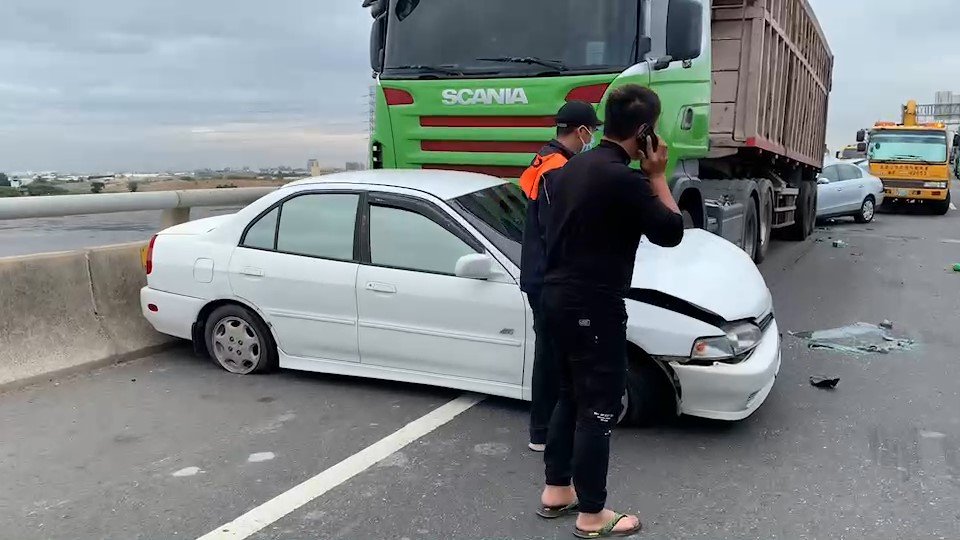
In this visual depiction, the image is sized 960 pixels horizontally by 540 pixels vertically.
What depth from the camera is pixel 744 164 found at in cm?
1055

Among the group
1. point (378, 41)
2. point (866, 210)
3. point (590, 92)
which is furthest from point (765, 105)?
point (866, 210)

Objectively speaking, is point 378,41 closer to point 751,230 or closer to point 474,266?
point 474,266

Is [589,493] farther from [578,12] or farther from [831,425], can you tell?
[578,12]

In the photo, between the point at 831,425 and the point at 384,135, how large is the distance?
437cm

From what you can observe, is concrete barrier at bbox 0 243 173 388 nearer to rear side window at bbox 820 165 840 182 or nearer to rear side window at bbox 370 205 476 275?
rear side window at bbox 370 205 476 275

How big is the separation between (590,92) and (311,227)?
241cm

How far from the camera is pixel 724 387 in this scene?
421cm

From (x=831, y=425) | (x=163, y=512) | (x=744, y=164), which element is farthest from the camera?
(x=744, y=164)

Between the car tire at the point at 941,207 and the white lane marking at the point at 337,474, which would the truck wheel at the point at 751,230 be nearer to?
the white lane marking at the point at 337,474

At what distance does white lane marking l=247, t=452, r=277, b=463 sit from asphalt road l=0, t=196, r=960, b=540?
0.04ft

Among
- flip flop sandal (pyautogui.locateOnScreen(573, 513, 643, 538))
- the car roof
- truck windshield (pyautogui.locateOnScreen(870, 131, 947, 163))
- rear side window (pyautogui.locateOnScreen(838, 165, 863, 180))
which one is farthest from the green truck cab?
truck windshield (pyautogui.locateOnScreen(870, 131, 947, 163))

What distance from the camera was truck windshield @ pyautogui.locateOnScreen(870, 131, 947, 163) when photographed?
21875 mm

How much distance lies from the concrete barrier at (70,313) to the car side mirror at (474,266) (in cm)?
291

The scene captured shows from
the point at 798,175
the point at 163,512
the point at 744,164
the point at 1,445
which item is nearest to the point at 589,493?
the point at 163,512
